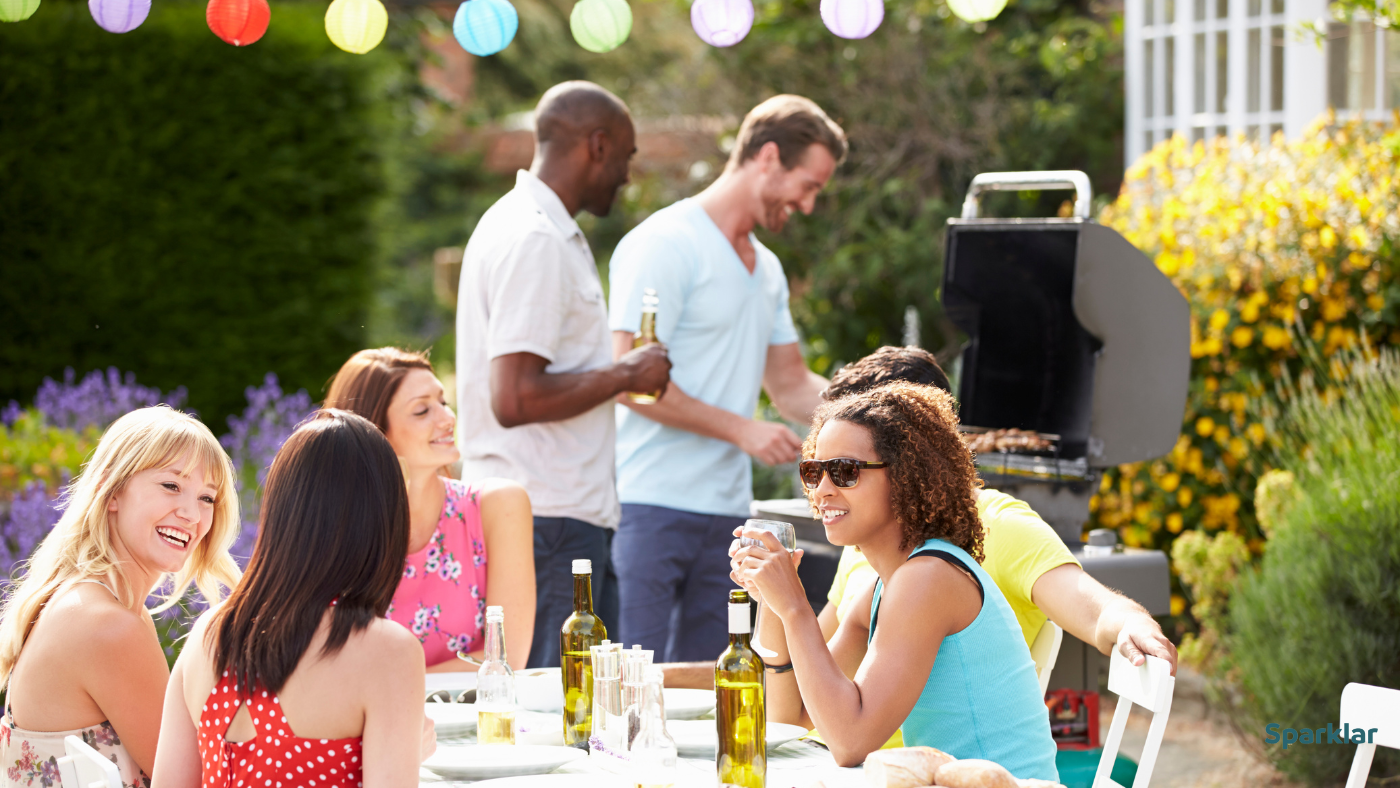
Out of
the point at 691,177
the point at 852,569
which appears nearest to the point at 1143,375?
the point at 852,569

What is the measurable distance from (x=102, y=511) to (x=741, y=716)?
1101 mm

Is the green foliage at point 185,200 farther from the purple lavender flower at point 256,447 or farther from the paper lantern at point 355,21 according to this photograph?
the paper lantern at point 355,21

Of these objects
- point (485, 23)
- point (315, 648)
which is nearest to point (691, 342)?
point (485, 23)

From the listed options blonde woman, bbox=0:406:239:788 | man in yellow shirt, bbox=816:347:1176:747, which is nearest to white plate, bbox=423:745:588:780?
blonde woman, bbox=0:406:239:788

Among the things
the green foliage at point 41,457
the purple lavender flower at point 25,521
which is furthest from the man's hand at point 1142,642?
the green foliage at point 41,457

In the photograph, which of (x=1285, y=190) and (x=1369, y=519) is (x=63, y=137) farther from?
(x=1369, y=519)

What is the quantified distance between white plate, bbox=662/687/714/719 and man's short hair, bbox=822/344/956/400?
0.62 metres

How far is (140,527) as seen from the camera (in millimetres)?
2152

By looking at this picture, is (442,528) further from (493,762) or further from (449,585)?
(493,762)

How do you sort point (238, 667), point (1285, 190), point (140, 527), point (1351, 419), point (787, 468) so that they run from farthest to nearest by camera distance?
1. point (787, 468)
2. point (1285, 190)
3. point (1351, 419)
4. point (140, 527)
5. point (238, 667)

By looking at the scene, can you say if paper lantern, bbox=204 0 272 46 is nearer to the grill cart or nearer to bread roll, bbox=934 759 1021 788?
the grill cart

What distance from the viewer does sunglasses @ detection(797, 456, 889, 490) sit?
79.3 inches

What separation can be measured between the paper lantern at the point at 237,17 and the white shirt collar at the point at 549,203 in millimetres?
732

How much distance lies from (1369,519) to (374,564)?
3.10 m
